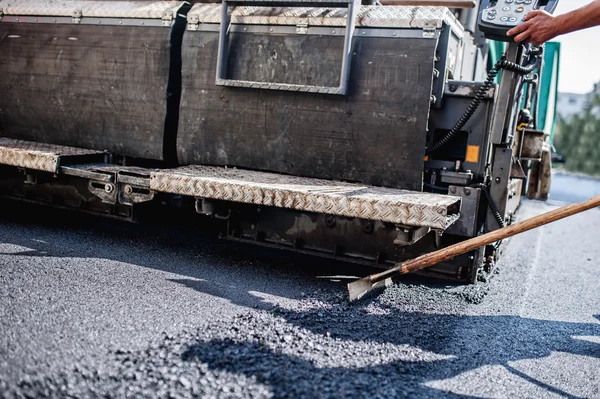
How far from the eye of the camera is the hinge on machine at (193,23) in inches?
209

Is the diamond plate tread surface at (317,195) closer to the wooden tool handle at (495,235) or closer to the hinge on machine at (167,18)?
the wooden tool handle at (495,235)

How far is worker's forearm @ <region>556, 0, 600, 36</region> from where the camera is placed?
381cm

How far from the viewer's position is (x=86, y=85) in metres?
5.70

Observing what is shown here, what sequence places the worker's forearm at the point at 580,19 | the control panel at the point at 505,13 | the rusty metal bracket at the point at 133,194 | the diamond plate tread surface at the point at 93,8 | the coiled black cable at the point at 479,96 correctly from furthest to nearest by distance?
the diamond plate tread surface at the point at 93,8
the rusty metal bracket at the point at 133,194
the coiled black cable at the point at 479,96
the control panel at the point at 505,13
the worker's forearm at the point at 580,19

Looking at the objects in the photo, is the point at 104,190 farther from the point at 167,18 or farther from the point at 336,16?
the point at 336,16

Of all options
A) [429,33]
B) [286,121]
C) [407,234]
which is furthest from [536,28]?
[286,121]

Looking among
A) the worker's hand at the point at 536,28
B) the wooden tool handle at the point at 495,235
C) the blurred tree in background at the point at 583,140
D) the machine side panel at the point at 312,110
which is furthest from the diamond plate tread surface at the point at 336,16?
the blurred tree in background at the point at 583,140

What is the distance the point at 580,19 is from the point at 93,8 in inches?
173

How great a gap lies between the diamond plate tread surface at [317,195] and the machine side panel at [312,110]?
9.4 inches

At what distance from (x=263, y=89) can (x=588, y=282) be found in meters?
3.74

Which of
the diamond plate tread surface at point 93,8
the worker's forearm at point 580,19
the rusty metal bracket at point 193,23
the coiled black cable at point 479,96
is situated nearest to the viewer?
the worker's forearm at point 580,19

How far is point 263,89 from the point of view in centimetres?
505

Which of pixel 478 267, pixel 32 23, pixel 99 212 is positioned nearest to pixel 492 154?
pixel 478 267

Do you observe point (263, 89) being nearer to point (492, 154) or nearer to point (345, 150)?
point (345, 150)
